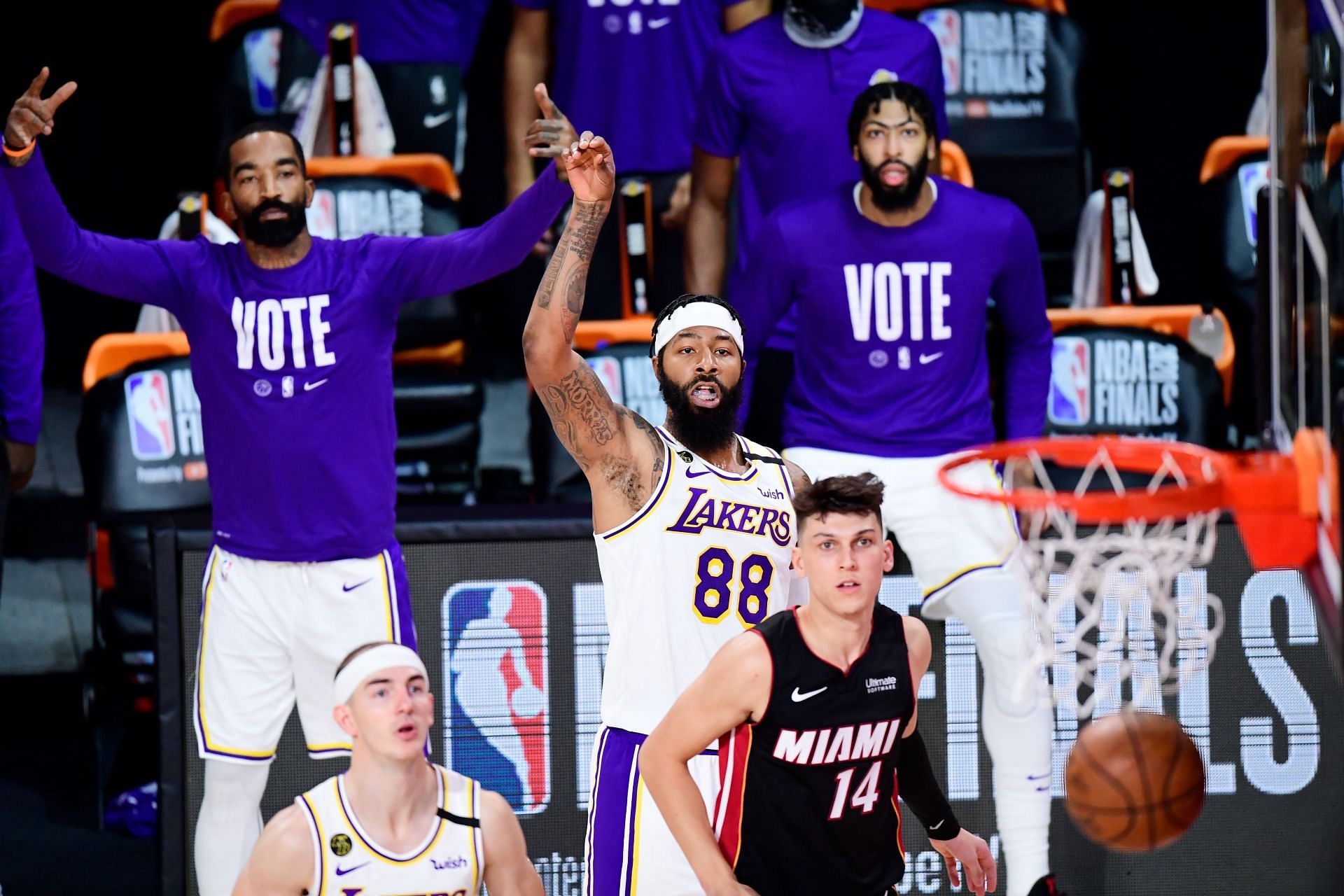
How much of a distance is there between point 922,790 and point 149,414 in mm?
3456

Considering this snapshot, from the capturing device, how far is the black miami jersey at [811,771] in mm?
4594

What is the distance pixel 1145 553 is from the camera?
537 cm

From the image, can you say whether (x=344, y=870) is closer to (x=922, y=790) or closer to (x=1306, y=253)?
(x=922, y=790)

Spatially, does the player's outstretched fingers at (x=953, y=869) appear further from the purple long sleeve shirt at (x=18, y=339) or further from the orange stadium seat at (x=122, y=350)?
the orange stadium seat at (x=122, y=350)

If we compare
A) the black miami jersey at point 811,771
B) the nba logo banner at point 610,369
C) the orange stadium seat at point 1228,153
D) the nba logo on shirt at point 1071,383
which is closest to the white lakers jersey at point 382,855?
the black miami jersey at point 811,771

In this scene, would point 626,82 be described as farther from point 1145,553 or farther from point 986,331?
point 1145,553

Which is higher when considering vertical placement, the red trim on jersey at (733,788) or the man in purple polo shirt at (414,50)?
the man in purple polo shirt at (414,50)

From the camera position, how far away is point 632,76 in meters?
8.04

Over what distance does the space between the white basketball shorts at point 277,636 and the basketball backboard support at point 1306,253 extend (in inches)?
99.4

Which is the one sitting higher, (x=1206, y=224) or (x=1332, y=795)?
(x=1206, y=224)

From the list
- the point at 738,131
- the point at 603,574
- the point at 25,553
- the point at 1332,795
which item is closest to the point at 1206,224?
the point at 738,131

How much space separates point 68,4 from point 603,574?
5.83 metres

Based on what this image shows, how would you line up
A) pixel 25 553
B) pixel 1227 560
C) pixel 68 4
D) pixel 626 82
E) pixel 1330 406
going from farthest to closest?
pixel 68 4, pixel 25 553, pixel 626 82, pixel 1227 560, pixel 1330 406

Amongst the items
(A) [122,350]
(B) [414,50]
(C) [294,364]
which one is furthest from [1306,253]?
(B) [414,50]
